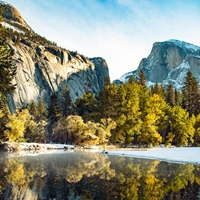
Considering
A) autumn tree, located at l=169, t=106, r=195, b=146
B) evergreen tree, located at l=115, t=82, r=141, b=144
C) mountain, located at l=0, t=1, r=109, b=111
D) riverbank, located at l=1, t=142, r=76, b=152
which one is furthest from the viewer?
mountain, located at l=0, t=1, r=109, b=111

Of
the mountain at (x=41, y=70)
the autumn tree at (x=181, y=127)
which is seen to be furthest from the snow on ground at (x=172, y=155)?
the mountain at (x=41, y=70)

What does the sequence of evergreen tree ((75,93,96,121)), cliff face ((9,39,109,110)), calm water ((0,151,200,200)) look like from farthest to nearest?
cliff face ((9,39,109,110))
evergreen tree ((75,93,96,121))
calm water ((0,151,200,200))

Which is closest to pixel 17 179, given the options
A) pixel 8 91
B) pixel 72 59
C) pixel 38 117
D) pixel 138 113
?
pixel 8 91

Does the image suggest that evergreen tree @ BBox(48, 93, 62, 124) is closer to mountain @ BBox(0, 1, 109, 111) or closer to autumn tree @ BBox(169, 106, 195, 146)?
autumn tree @ BBox(169, 106, 195, 146)

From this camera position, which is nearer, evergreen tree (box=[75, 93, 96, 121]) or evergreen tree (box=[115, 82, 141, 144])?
evergreen tree (box=[115, 82, 141, 144])

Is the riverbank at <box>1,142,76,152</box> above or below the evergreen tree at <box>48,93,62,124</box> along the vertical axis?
below

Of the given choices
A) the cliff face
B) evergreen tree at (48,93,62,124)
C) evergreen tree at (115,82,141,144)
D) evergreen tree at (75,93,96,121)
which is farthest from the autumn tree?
the cliff face

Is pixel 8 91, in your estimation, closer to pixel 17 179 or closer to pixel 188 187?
pixel 17 179

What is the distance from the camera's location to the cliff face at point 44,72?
90019 mm

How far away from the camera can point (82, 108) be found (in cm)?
5628

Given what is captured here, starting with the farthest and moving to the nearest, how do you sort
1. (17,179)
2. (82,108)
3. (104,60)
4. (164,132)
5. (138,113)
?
(104,60)
(82,108)
(164,132)
(138,113)
(17,179)

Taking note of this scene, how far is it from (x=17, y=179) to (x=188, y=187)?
7861 millimetres

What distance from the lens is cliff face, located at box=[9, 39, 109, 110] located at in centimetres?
9002

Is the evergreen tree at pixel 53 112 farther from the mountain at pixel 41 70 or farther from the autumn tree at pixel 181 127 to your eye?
the mountain at pixel 41 70
